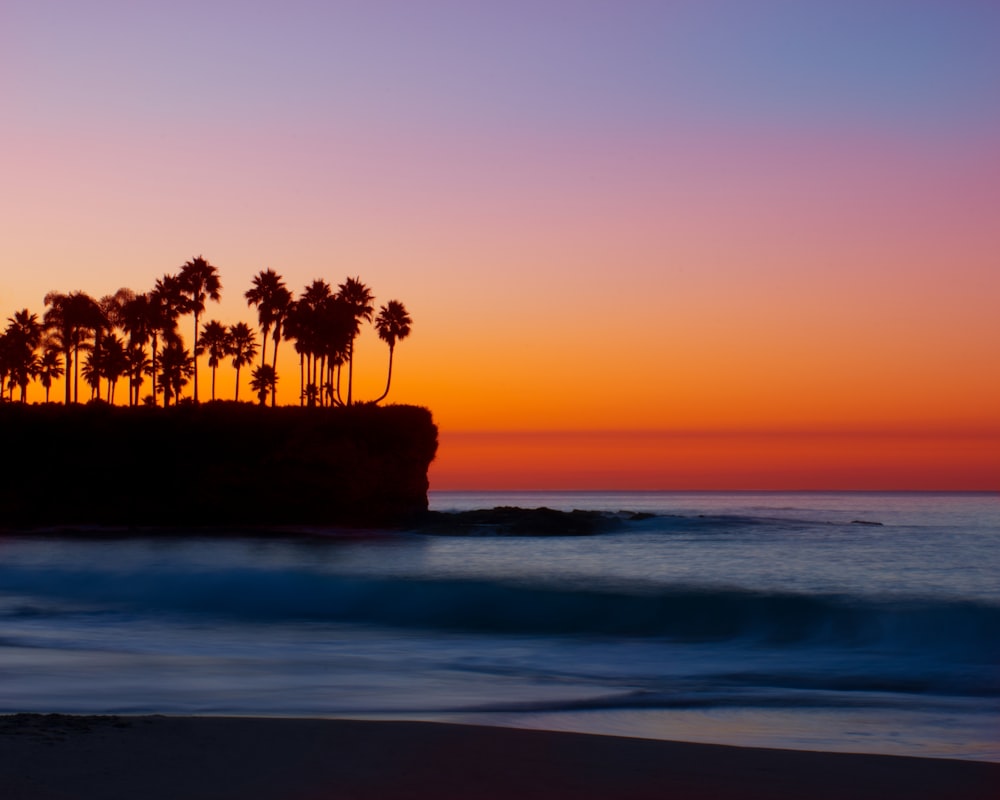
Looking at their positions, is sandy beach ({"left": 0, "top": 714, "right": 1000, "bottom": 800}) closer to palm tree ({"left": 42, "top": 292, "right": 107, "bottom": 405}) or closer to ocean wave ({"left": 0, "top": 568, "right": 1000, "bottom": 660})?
ocean wave ({"left": 0, "top": 568, "right": 1000, "bottom": 660})

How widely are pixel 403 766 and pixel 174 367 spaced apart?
2801 inches

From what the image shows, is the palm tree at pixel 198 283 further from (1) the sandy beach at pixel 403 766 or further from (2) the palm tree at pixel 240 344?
(1) the sandy beach at pixel 403 766

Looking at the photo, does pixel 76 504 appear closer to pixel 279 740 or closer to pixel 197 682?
pixel 197 682

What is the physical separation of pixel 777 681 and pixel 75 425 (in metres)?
43.9

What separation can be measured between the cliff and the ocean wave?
64.4 feet

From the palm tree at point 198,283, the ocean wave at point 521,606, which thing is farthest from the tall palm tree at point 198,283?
the ocean wave at point 521,606

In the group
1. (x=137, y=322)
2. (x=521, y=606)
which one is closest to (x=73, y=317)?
(x=137, y=322)

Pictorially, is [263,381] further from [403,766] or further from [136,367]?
[403,766]

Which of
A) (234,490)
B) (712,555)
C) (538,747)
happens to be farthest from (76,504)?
(538,747)

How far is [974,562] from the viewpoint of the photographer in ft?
111

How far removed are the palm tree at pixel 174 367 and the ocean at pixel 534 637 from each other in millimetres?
28766

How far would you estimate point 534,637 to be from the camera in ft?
69.1

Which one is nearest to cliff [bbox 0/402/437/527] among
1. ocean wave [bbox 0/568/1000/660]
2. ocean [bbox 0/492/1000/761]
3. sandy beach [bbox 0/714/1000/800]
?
ocean [bbox 0/492/1000/761]

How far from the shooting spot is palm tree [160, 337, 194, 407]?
69938 millimetres
